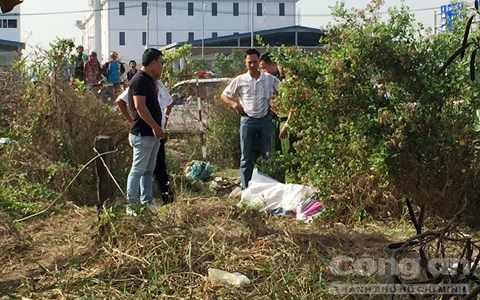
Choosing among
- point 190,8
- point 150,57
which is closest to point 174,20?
point 190,8

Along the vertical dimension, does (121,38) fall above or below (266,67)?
above

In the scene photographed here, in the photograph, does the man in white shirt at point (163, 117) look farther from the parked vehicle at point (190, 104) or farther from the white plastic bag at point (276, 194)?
the parked vehicle at point (190, 104)

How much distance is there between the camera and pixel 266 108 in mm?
9625

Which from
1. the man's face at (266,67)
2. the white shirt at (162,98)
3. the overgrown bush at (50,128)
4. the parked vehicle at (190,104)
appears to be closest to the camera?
the white shirt at (162,98)

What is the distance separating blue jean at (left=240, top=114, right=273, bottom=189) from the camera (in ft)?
31.6

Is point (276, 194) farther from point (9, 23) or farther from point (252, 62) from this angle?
point (9, 23)

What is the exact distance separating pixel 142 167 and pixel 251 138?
1.79m

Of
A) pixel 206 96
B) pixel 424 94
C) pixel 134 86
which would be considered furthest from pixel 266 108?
pixel 206 96

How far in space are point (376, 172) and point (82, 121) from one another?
4400 mm

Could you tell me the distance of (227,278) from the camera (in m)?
5.54

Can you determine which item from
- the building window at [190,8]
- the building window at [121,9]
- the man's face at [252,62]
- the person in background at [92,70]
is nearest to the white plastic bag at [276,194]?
the man's face at [252,62]

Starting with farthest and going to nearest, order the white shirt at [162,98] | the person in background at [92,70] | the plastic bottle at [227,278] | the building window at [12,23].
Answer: the building window at [12,23], the person in background at [92,70], the white shirt at [162,98], the plastic bottle at [227,278]

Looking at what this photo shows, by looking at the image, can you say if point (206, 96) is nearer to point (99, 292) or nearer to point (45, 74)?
point (45, 74)

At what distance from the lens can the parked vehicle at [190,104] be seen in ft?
43.7
